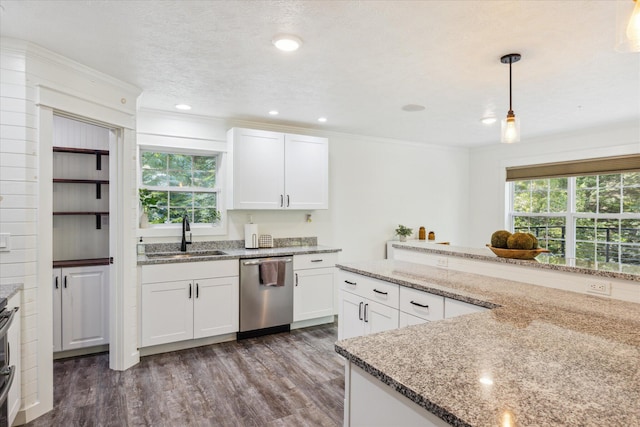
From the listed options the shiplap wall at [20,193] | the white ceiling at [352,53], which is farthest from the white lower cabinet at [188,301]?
the white ceiling at [352,53]

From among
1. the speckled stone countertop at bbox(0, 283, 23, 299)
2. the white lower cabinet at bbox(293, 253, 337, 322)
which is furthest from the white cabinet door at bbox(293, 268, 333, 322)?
the speckled stone countertop at bbox(0, 283, 23, 299)

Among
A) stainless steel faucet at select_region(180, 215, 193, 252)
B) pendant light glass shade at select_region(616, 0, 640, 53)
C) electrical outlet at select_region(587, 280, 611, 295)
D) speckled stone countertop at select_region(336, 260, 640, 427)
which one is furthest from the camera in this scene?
stainless steel faucet at select_region(180, 215, 193, 252)

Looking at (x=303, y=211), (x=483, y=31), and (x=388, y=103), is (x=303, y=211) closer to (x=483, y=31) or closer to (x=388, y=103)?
(x=388, y=103)

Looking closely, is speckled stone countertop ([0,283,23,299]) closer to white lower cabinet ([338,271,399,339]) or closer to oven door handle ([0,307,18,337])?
oven door handle ([0,307,18,337])

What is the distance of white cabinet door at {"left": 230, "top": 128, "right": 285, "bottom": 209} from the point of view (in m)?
4.08

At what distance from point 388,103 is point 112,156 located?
2.58 m

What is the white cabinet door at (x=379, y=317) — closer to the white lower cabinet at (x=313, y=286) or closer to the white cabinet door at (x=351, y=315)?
the white cabinet door at (x=351, y=315)

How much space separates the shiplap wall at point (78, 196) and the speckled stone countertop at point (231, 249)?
53 centimetres

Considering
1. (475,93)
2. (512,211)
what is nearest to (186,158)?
(475,93)

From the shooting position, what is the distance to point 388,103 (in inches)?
143

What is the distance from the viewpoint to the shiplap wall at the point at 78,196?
11.6ft

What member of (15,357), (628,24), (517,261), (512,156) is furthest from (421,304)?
(512,156)

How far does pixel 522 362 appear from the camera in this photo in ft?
3.57

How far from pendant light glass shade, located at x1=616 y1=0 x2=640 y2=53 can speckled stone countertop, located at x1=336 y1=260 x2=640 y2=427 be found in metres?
0.99
